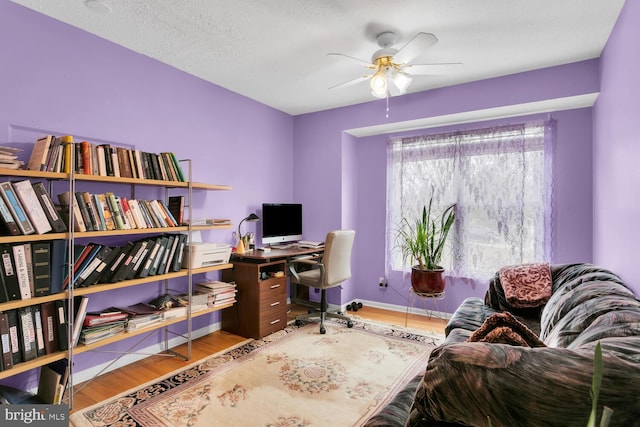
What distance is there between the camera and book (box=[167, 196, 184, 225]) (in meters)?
2.70

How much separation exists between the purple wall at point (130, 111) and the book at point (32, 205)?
45 cm

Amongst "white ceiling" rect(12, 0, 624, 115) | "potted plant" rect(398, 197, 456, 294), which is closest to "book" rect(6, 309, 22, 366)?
"white ceiling" rect(12, 0, 624, 115)

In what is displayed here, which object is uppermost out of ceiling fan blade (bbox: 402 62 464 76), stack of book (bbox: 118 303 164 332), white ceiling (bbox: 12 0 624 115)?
white ceiling (bbox: 12 0 624 115)

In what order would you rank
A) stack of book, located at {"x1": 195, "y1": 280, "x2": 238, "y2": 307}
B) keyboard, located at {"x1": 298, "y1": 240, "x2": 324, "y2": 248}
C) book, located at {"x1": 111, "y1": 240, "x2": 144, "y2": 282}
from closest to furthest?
book, located at {"x1": 111, "y1": 240, "x2": 144, "y2": 282}
stack of book, located at {"x1": 195, "y1": 280, "x2": 238, "y2": 307}
keyboard, located at {"x1": 298, "y1": 240, "x2": 324, "y2": 248}

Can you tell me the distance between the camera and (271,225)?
12.3 ft

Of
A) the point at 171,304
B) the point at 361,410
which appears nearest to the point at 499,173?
the point at 361,410

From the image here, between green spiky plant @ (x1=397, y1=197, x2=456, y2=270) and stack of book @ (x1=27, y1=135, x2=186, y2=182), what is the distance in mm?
2498

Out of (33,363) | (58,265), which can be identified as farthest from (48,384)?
(58,265)

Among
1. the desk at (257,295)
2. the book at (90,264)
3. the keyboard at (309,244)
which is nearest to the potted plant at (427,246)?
the keyboard at (309,244)

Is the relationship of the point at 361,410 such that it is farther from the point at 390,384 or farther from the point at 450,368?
the point at 450,368

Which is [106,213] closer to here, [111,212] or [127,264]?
[111,212]

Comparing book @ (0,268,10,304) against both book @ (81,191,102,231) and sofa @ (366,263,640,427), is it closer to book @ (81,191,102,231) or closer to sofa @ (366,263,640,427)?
book @ (81,191,102,231)

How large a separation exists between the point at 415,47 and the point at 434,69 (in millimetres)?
845

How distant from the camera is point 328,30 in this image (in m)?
2.34
